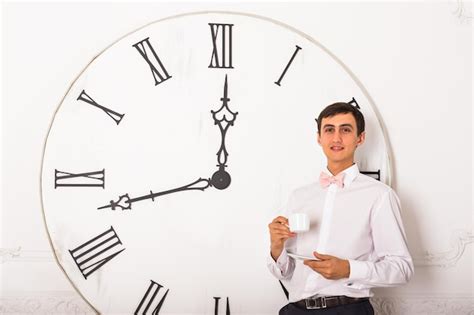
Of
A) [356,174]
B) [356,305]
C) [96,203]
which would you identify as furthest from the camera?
[96,203]

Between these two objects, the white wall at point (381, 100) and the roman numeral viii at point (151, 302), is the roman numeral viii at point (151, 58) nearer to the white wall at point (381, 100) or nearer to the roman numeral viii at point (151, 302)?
the white wall at point (381, 100)

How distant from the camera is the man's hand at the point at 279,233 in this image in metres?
1.65

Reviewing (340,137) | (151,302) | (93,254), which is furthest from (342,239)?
(93,254)

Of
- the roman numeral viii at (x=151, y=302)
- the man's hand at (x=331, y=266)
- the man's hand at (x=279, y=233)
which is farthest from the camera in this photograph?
the roman numeral viii at (x=151, y=302)

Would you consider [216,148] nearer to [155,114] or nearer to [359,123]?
[155,114]

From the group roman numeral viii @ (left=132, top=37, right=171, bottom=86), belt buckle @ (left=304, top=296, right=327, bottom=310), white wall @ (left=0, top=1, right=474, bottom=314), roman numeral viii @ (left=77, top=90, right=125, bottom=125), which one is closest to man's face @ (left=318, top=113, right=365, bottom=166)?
white wall @ (left=0, top=1, right=474, bottom=314)

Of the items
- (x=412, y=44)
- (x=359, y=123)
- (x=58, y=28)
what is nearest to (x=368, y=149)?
(x=359, y=123)

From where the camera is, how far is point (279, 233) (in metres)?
1.66

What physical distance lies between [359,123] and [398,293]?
65 cm

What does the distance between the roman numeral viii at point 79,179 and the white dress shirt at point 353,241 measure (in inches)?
25.0

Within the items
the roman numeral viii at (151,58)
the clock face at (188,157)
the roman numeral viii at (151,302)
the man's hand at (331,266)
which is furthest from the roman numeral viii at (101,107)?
the man's hand at (331,266)

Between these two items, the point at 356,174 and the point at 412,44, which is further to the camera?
the point at 412,44

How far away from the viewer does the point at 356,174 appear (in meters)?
1.73

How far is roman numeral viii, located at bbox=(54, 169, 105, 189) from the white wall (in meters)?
0.09
